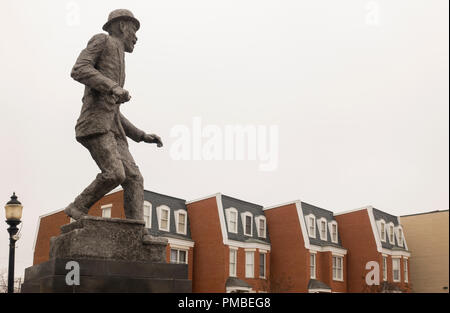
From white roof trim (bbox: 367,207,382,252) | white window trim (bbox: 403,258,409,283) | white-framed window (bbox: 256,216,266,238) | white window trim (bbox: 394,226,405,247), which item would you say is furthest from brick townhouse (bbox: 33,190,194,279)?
white window trim (bbox: 394,226,405,247)

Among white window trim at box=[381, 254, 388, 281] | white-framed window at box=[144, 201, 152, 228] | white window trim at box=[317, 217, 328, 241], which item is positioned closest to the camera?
white-framed window at box=[144, 201, 152, 228]

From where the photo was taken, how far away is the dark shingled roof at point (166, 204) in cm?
3441

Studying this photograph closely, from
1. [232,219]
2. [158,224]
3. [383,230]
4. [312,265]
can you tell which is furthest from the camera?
[383,230]

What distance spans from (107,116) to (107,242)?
5.73ft

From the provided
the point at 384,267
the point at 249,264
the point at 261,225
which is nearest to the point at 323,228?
the point at 261,225

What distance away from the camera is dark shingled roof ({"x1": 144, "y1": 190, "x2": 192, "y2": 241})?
34.4 meters

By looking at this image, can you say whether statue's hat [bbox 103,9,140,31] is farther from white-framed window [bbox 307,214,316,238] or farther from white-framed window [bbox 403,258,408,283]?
white-framed window [bbox 403,258,408,283]

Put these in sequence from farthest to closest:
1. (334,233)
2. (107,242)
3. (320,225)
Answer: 1. (334,233)
2. (320,225)
3. (107,242)

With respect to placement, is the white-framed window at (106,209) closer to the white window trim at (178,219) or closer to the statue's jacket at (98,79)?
the white window trim at (178,219)

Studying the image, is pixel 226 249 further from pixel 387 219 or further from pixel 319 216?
pixel 387 219

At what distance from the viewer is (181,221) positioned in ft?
122

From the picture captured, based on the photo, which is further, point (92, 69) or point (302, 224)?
point (302, 224)

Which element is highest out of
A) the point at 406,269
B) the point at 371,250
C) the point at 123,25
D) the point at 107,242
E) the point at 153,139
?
the point at 123,25
